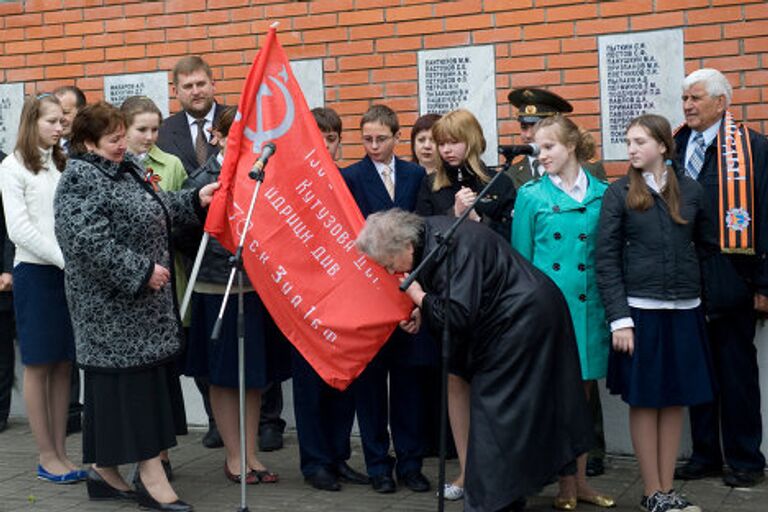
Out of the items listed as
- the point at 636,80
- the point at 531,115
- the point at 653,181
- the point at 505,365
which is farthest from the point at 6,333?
the point at 653,181

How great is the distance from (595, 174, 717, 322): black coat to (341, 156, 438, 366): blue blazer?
40.5 inches

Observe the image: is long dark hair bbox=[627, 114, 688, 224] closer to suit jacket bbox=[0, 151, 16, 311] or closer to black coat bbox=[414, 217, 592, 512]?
black coat bbox=[414, 217, 592, 512]

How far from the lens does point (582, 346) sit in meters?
6.39

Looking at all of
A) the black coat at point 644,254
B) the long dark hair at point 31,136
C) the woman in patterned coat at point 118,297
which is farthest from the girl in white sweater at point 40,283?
the black coat at point 644,254

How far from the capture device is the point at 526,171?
733 cm

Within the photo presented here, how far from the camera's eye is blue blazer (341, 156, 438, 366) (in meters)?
6.75

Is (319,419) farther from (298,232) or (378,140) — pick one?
(378,140)

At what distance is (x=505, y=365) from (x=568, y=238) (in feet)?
3.21

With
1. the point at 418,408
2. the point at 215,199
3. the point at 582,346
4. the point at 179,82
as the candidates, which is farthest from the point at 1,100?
the point at 582,346

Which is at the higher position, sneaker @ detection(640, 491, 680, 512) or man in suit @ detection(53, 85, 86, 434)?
man in suit @ detection(53, 85, 86, 434)

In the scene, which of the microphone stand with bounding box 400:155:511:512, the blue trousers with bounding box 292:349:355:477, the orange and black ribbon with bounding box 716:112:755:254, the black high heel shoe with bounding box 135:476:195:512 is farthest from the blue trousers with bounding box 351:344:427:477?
the orange and black ribbon with bounding box 716:112:755:254

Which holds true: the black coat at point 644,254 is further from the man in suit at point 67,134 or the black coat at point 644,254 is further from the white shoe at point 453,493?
→ the man in suit at point 67,134

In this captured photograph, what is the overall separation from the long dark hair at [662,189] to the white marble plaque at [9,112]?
17.4 ft

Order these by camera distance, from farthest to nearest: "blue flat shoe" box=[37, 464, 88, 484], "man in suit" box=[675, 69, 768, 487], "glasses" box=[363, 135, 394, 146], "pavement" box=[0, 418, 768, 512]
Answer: "blue flat shoe" box=[37, 464, 88, 484]
"glasses" box=[363, 135, 394, 146]
"man in suit" box=[675, 69, 768, 487]
"pavement" box=[0, 418, 768, 512]
